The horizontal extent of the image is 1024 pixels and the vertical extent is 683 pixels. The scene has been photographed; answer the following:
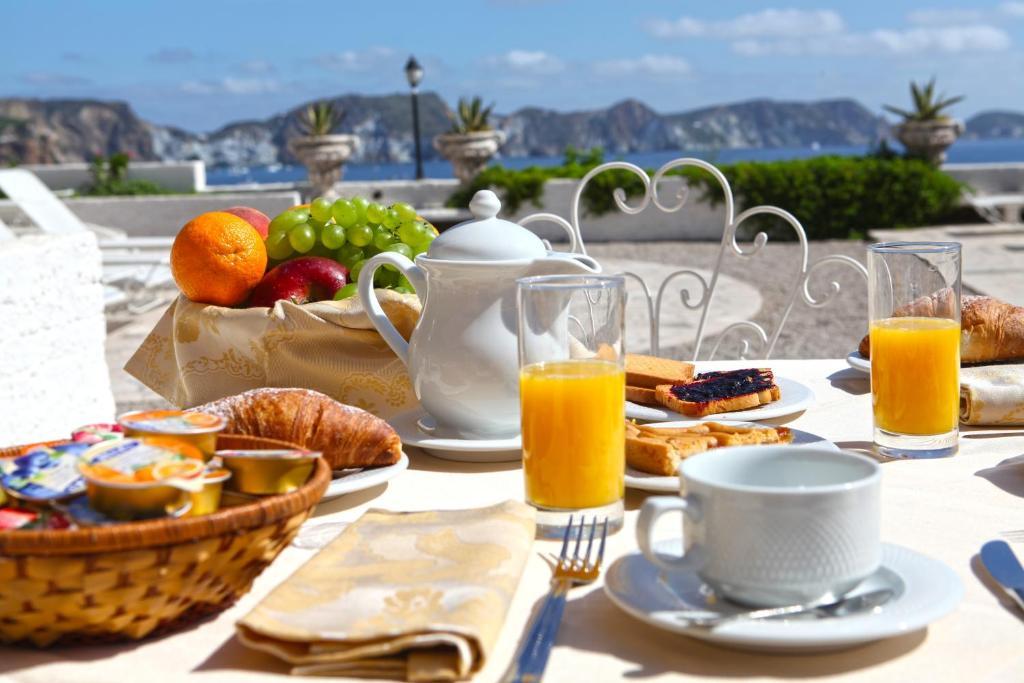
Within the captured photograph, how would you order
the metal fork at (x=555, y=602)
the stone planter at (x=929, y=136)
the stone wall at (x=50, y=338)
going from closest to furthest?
1. the metal fork at (x=555, y=602)
2. the stone wall at (x=50, y=338)
3. the stone planter at (x=929, y=136)

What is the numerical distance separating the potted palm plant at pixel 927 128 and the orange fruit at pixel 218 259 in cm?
1477

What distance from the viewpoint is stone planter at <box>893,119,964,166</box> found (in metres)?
14.8

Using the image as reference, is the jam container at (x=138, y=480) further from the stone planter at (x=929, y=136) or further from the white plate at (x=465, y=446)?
the stone planter at (x=929, y=136)

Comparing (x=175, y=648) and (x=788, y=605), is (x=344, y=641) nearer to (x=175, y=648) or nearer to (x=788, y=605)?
(x=175, y=648)

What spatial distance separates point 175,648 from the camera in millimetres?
860

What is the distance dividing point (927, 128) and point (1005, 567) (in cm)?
1515

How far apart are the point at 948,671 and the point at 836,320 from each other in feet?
26.3

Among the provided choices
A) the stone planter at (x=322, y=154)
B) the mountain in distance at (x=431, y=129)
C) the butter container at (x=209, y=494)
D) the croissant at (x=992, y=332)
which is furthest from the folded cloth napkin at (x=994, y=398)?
the mountain in distance at (x=431, y=129)

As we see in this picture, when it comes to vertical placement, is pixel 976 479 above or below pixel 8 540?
below

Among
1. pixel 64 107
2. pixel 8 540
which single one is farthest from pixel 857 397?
pixel 64 107

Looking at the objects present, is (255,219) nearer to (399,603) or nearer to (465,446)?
(465,446)

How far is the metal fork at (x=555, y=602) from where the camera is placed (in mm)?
759

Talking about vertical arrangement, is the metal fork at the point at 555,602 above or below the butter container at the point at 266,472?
below

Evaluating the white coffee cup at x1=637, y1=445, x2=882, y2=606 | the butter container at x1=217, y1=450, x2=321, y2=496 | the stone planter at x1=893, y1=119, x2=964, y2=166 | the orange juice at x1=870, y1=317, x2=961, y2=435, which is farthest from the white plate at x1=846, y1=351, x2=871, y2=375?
the stone planter at x1=893, y1=119, x2=964, y2=166
